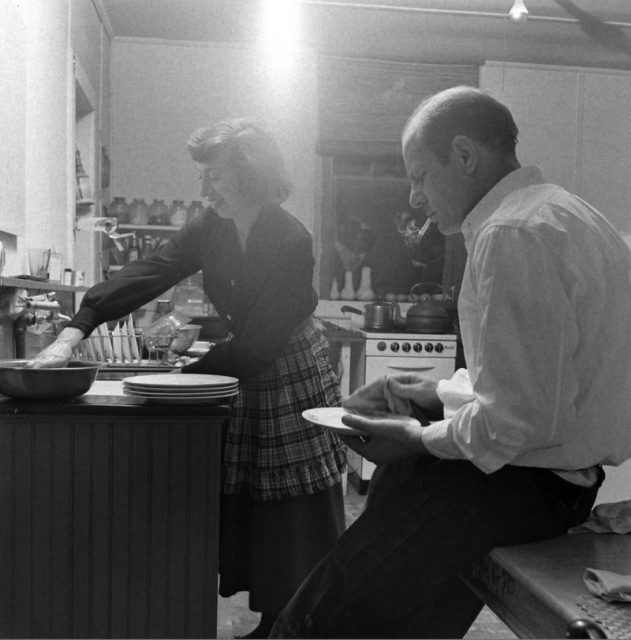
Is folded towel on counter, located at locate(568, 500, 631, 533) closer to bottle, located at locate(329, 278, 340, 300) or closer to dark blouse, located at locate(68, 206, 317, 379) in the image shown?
dark blouse, located at locate(68, 206, 317, 379)

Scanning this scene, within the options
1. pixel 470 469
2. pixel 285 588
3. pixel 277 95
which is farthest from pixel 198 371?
pixel 277 95

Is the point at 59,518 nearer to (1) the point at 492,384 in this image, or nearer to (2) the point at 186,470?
(2) the point at 186,470

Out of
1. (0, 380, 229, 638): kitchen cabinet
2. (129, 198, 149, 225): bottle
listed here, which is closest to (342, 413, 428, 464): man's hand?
(0, 380, 229, 638): kitchen cabinet

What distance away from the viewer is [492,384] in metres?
1.20

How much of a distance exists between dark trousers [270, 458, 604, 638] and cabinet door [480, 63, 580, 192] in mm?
4278

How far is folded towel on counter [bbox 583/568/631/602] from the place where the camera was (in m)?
1.04

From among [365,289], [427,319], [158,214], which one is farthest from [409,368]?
[158,214]

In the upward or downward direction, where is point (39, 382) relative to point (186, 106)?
downward

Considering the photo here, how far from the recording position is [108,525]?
156 centimetres

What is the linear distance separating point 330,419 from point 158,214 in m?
3.60

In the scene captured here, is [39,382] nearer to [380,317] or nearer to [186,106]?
[380,317]

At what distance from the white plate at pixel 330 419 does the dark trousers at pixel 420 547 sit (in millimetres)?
185

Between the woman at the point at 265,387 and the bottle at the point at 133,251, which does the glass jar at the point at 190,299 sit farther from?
the woman at the point at 265,387

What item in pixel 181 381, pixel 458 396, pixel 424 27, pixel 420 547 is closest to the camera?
pixel 420 547
